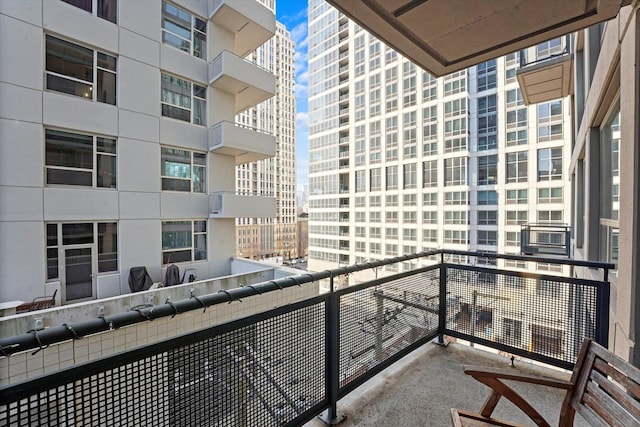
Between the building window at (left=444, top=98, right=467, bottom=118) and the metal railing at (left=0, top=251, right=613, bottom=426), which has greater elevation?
the building window at (left=444, top=98, right=467, bottom=118)

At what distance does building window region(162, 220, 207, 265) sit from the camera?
28.8 ft

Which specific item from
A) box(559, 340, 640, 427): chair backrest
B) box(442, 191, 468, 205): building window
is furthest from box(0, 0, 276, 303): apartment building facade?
box(442, 191, 468, 205): building window

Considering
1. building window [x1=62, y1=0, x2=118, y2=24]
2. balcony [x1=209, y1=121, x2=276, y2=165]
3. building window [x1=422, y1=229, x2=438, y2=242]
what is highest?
building window [x1=62, y1=0, x2=118, y2=24]

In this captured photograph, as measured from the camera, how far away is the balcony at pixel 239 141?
9250 millimetres

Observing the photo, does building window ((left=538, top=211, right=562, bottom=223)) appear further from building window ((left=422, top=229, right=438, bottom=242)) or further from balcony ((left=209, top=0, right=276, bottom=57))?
balcony ((left=209, top=0, right=276, bottom=57))

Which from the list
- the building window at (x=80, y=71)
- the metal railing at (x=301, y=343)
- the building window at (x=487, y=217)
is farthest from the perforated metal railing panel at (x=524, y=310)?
the building window at (x=487, y=217)

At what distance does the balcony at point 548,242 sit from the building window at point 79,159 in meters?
11.5

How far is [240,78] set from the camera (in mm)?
9523

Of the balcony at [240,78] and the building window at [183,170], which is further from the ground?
the balcony at [240,78]

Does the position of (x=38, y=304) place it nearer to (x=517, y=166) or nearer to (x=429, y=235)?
(x=429, y=235)

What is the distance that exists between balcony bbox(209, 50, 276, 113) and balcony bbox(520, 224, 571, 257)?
9.52 m

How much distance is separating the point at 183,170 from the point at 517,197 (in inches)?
960

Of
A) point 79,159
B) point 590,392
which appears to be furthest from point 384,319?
point 79,159

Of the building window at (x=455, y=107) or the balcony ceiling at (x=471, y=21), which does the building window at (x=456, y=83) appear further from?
the balcony ceiling at (x=471, y=21)
